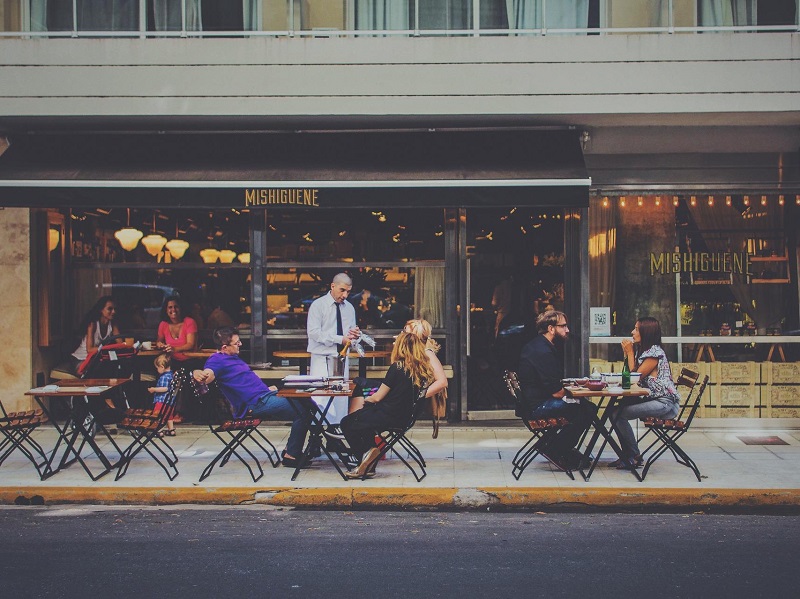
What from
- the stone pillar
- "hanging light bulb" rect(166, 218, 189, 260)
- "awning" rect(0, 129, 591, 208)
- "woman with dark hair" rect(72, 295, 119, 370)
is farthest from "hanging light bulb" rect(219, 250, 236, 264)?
the stone pillar

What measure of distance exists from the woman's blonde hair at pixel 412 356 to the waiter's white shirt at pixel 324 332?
1.90 metres

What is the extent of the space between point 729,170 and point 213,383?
6.90m

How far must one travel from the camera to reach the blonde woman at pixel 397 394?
7805 mm

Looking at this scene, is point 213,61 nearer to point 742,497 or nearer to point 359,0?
point 359,0

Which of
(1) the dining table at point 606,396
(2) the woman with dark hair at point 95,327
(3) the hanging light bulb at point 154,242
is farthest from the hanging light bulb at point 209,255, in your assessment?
(1) the dining table at point 606,396

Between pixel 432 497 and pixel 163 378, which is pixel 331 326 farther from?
pixel 432 497

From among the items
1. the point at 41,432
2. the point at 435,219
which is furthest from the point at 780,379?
the point at 41,432

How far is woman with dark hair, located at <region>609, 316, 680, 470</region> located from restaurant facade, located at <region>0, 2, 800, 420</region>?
1944 mm

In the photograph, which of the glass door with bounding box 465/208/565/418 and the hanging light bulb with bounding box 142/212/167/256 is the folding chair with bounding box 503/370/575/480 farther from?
the hanging light bulb with bounding box 142/212/167/256

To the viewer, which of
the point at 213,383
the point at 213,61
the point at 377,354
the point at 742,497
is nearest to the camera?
the point at 742,497

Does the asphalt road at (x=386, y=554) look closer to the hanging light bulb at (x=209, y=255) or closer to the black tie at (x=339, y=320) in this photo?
the black tie at (x=339, y=320)

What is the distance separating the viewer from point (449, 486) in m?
7.70

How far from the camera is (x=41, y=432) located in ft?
34.4

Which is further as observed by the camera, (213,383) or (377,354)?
(377,354)
